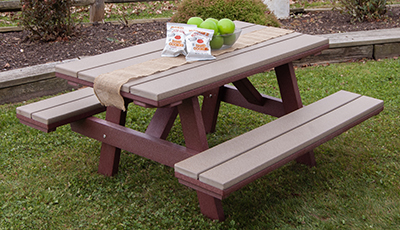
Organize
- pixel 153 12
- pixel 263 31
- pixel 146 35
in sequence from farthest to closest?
pixel 153 12 < pixel 146 35 < pixel 263 31

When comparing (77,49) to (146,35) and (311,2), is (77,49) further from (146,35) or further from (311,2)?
(311,2)

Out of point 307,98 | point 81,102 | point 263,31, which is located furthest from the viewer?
point 307,98

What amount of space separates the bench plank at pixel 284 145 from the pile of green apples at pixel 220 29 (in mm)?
706

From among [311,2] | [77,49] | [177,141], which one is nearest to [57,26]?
[77,49]

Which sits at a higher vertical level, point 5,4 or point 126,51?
point 5,4

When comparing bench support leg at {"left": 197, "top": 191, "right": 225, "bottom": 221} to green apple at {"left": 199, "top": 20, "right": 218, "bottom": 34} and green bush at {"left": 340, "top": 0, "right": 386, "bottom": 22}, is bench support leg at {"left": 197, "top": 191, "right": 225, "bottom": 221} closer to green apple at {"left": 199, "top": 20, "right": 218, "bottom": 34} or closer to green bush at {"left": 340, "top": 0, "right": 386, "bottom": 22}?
green apple at {"left": 199, "top": 20, "right": 218, "bottom": 34}

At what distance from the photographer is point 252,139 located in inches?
102

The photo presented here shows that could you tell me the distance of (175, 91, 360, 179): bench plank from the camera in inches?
89.5

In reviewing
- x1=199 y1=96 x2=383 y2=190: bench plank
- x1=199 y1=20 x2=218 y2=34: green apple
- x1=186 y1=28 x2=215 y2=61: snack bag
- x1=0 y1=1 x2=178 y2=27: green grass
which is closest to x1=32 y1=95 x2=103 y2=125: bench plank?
x1=186 y1=28 x2=215 y2=61: snack bag

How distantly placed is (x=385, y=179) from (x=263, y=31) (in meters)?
1.34

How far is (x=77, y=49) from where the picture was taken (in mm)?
5289

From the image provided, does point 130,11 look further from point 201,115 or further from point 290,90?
point 201,115

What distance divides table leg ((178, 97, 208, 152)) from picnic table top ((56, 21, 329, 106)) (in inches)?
6.4

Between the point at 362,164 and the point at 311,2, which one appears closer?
the point at 362,164
